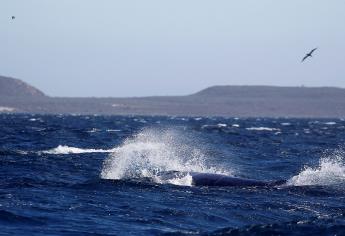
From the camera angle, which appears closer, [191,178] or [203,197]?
[203,197]

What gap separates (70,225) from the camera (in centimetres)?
2378

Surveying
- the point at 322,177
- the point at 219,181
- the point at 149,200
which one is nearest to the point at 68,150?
the point at 322,177

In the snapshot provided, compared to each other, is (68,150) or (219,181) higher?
(219,181)

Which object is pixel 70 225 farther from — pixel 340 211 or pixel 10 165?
pixel 10 165

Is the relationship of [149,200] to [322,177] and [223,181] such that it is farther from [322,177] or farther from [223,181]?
[322,177]

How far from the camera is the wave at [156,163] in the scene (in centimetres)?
3644

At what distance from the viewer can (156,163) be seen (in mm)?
46719

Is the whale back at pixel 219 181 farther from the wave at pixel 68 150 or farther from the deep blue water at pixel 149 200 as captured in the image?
the wave at pixel 68 150

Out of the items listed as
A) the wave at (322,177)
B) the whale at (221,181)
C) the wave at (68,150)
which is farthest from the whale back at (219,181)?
the wave at (68,150)

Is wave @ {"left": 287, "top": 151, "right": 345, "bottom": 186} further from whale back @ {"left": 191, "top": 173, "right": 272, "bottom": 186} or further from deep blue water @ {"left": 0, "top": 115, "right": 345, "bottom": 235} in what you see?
whale back @ {"left": 191, "top": 173, "right": 272, "bottom": 186}

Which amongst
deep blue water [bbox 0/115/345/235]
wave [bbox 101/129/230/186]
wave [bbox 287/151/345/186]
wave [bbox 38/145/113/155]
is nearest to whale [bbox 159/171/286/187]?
wave [bbox 101/129/230/186]

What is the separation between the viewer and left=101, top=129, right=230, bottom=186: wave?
120 feet

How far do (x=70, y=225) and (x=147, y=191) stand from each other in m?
7.91

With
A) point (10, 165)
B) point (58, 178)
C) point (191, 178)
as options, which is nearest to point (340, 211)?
point (191, 178)
